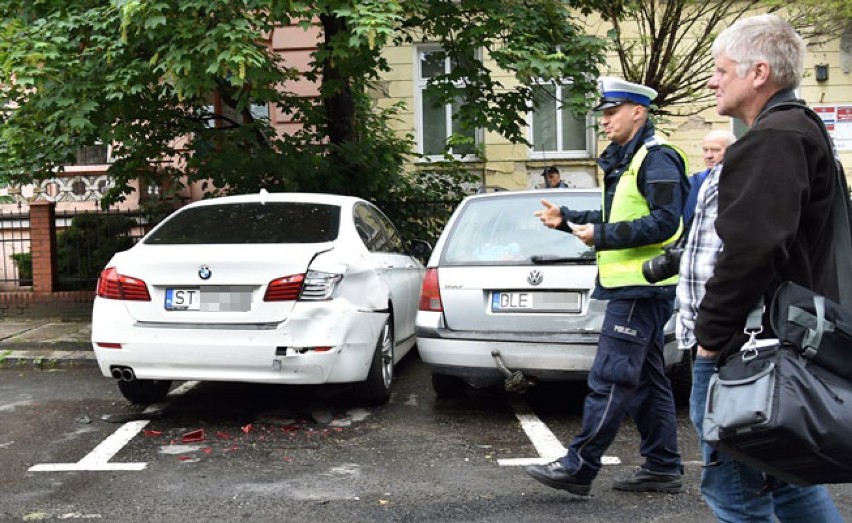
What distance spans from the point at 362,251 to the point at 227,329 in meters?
1.18

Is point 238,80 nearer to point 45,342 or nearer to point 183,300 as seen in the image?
point 183,300

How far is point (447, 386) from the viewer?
20.6 feet

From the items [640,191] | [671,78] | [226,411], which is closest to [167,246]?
[226,411]

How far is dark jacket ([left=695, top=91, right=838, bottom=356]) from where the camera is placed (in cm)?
217

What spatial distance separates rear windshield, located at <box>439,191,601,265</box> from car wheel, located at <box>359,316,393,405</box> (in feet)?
2.47

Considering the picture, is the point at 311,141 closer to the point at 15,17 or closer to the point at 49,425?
the point at 15,17

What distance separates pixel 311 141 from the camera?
34.5 feet

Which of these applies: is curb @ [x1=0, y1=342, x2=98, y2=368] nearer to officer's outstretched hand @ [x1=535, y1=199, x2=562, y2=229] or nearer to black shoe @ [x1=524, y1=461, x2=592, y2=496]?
black shoe @ [x1=524, y1=461, x2=592, y2=496]

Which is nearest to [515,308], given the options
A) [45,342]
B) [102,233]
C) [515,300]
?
[515,300]

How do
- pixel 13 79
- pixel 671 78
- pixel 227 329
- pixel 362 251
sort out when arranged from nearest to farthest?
pixel 227 329, pixel 362 251, pixel 13 79, pixel 671 78

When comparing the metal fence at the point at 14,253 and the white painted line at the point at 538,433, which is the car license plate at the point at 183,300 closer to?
the white painted line at the point at 538,433

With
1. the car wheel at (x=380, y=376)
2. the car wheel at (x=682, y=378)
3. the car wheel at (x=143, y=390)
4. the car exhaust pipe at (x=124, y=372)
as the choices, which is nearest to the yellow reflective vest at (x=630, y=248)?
the car wheel at (x=682, y=378)

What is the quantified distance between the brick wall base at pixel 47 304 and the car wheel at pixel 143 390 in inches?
214

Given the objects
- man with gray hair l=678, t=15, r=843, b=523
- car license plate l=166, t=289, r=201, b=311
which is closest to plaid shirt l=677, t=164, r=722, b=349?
man with gray hair l=678, t=15, r=843, b=523
